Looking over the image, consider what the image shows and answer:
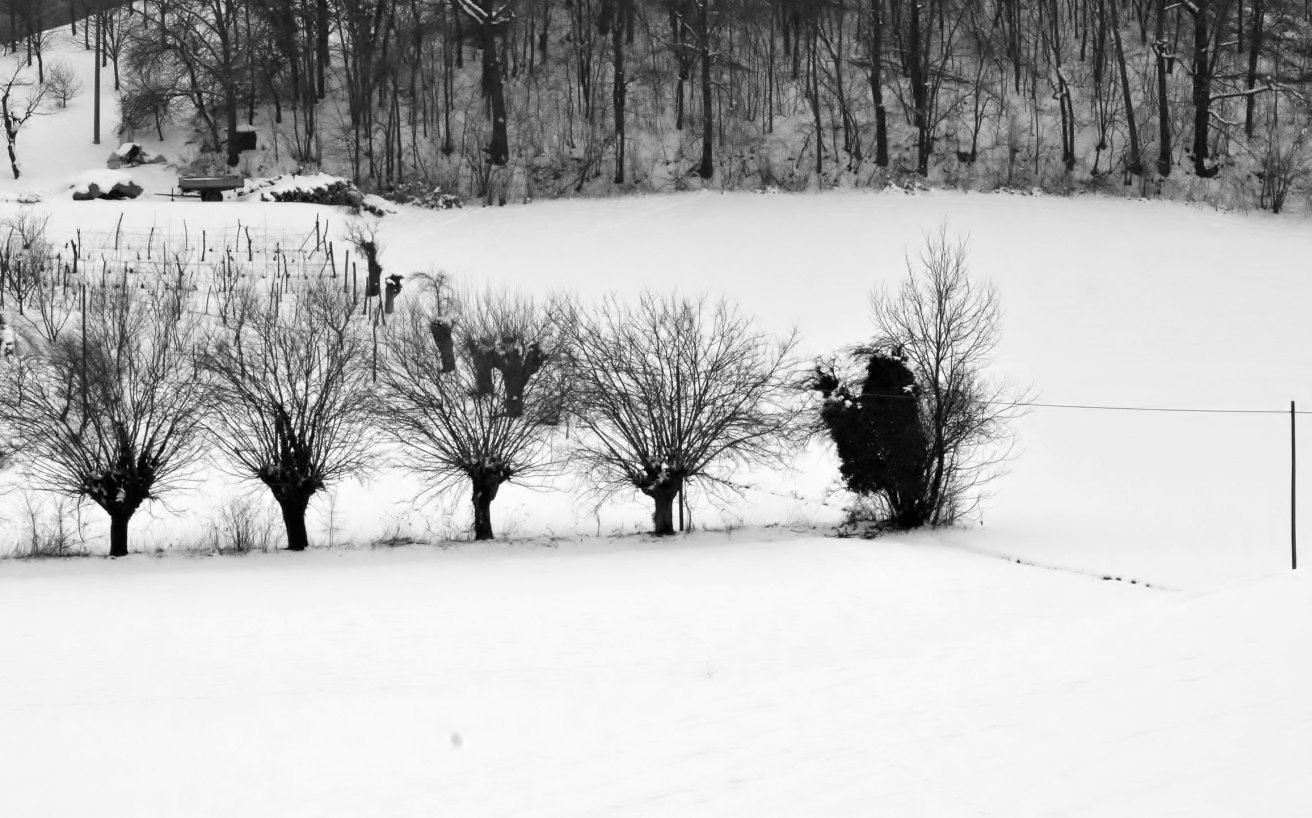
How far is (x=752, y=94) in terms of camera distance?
5397cm

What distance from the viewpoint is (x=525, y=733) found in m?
13.5

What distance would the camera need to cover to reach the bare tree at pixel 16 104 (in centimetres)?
5162

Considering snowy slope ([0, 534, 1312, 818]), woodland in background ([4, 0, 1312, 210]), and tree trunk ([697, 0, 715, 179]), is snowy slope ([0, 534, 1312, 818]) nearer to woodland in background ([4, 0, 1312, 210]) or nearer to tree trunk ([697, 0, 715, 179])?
tree trunk ([697, 0, 715, 179])

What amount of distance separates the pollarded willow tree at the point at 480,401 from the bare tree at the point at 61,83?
134ft

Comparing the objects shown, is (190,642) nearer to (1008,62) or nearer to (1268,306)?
(1268,306)

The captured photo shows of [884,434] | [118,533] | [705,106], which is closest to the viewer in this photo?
[118,533]

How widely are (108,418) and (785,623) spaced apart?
15058mm

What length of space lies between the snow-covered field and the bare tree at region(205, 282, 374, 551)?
1.79m

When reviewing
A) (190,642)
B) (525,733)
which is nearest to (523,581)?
(190,642)

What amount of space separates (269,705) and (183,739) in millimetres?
1549

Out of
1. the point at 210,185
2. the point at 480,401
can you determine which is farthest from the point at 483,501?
the point at 210,185

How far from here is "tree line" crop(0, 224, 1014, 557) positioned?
2512 cm

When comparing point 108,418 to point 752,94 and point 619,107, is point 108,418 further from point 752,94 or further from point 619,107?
point 752,94

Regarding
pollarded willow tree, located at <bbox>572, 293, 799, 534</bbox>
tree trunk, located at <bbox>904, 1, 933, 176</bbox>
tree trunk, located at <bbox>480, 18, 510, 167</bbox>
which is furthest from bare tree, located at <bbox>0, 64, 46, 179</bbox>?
tree trunk, located at <bbox>904, 1, 933, 176</bbox>
